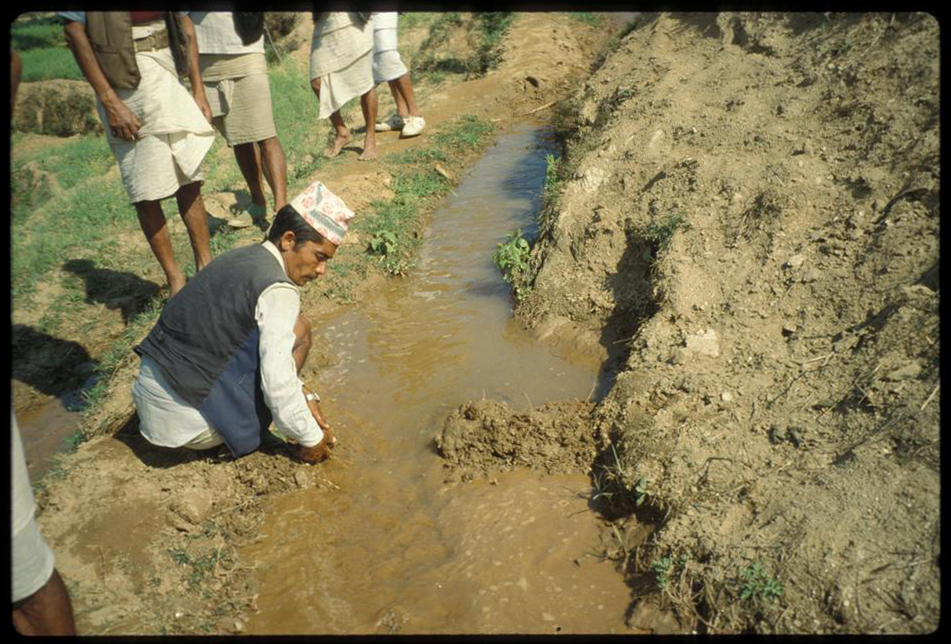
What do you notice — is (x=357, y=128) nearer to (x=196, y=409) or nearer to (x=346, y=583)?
(x=196, y=409)

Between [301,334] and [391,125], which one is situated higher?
[301,334]

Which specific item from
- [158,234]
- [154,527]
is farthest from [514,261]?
[154,527]

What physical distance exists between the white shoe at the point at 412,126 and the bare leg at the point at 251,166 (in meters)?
1.98

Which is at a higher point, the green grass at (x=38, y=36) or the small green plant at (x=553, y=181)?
the small green plant at (x=553, y=181)

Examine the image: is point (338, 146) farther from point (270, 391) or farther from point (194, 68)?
point (270, 391)

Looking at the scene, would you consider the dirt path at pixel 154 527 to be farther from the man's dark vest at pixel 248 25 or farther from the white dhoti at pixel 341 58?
the white dhoti at pixel 341 58

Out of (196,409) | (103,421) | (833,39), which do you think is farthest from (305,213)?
(833,39)

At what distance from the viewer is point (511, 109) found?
328 inches

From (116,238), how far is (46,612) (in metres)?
4.59

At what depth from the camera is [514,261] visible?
186 inches

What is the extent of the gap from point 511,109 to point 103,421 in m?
6.11

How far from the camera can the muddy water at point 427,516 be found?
2.61 meters

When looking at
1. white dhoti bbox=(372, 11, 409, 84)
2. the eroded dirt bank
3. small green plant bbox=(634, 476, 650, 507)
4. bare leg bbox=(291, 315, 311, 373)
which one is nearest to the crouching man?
bare leg bbox=(291, 315, 311, 373)

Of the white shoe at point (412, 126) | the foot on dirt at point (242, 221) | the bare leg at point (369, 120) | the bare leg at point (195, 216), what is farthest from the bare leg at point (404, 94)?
the bare leg at point (195, 216)
